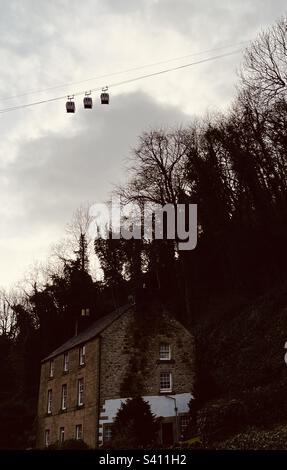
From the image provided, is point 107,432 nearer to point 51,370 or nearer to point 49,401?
point 49,401

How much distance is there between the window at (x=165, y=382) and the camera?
3131 centimetres

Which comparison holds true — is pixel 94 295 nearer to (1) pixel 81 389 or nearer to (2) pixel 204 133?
(1) pixel 81 389

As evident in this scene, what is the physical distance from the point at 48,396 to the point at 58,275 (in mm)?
13971

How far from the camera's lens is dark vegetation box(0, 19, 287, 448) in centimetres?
2611

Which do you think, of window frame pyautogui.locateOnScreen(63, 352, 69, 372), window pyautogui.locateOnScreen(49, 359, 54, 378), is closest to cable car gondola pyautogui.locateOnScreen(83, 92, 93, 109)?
window frame pyautogui.locateOnScreen(63, 352, 69, 372)

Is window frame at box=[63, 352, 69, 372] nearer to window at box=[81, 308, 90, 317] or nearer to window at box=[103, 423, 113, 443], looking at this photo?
window at box=[81, 308, 90, 317]

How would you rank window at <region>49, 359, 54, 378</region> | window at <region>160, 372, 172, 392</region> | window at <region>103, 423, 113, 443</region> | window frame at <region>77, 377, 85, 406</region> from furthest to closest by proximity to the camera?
1. window at <region>49, 359, 54, 378</region>
2. window at <region>160, 372, 172, 392</region>
3. window frame at <region>77, 377, 85, 406</region>
4. window at <region>103, 423, 113, 443</region>

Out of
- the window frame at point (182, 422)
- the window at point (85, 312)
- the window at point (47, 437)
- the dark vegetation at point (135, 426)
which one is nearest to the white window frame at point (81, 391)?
the dark vegetation at point (135, 426)

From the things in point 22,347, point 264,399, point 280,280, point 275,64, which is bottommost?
point 264,399

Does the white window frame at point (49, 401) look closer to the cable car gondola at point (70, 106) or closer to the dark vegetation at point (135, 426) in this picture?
the dark vegetation at point (135, 426)

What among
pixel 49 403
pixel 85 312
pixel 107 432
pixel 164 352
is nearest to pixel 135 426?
pixel 107 432

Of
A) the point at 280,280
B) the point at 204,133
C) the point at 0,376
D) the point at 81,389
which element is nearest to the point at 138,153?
the point at 204,133

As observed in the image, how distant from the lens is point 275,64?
2945cm

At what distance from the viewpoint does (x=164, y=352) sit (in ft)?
108
